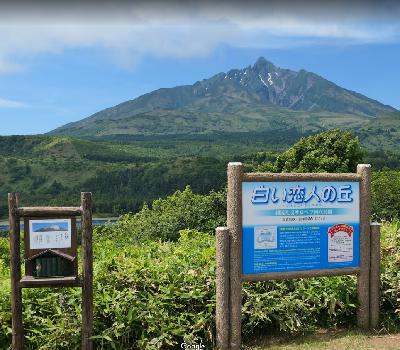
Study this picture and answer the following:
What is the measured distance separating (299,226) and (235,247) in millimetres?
889

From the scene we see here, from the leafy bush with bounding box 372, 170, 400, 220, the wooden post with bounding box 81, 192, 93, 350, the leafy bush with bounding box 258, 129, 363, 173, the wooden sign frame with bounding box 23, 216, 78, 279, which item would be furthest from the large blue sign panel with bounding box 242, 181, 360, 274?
the leafy bush with bounding box 372, 170, 400, 220

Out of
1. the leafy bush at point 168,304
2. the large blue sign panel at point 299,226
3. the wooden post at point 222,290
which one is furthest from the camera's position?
the large blue sign panel at point 299,226

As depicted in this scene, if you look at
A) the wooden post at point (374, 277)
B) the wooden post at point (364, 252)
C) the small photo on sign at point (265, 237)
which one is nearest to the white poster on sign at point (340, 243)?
the wooden post at point (364, 252)

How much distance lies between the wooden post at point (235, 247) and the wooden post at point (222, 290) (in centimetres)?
5

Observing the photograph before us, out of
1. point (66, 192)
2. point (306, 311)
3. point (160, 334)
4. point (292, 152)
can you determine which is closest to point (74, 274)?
point (160, 334)

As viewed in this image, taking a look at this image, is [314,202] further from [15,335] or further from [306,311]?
[15,335]

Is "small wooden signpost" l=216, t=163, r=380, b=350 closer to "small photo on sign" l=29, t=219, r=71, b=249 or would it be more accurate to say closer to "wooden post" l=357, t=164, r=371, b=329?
"wooden post" l=357, t=164, r=371, b=329

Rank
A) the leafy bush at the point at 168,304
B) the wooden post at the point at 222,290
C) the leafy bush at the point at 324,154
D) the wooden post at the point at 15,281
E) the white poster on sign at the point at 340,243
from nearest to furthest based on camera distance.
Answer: the wooden post at the point at 15,281 < the leafy bush at the point at 168,304 < the wooden post at the point at 222,290 < the white poster on sign at the point at 340,243 < the leafy bush at the point at 324,154

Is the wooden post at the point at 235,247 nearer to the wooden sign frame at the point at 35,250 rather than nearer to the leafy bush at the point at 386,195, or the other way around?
the wooden sign frame at the point at 35,250

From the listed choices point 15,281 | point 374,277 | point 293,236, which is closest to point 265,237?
point 293,236

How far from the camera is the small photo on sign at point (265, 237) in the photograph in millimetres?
6370

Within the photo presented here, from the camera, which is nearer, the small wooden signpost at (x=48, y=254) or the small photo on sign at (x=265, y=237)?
the small wooden signpost at (x=48, y=254)

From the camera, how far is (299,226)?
6.61 m

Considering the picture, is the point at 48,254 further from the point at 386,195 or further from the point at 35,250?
the point at 386,195
